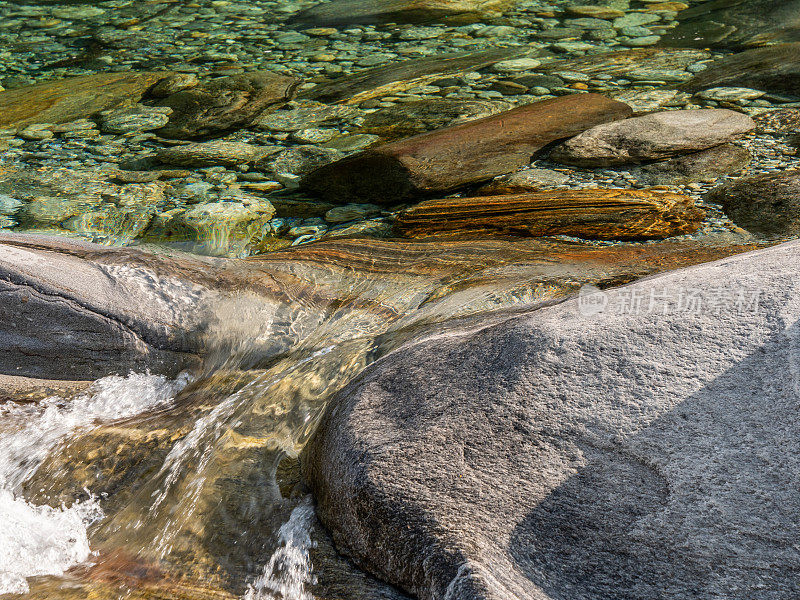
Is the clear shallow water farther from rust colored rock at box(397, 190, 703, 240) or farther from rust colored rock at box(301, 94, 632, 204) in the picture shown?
rust colored rock at box(397, 190, 703, 240)

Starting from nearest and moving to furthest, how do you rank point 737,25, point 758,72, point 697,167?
1. point 697,167
2. point 758,72
3. point 737,25

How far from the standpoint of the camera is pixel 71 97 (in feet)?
21.9

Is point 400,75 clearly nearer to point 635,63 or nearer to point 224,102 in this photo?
point 224,102

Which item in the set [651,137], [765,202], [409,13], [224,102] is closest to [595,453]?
[765,202]

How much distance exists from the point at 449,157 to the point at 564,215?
112 centimetres

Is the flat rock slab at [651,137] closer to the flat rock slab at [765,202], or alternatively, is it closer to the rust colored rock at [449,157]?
the rust colored rock at [449,157]

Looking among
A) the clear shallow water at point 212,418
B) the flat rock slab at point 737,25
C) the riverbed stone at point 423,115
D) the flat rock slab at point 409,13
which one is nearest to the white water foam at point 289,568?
the clear shallow water at point 212,418

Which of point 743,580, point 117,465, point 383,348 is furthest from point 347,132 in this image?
point 743,580

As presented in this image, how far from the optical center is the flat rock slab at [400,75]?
21.2 ft

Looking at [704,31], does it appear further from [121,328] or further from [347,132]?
[121,328]

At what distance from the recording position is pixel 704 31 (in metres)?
7.20

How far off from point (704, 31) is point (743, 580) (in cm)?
693

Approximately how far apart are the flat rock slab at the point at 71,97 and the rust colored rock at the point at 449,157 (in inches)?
108

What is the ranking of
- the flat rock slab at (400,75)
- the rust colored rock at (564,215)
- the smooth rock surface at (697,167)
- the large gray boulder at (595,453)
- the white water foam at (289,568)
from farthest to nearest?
1. the flat rock slab at (400,75)
2. the smooth rock surface at (697,167)
3. the rust colored rock at (564,215)
4. the white water foam at (289,568)
5. the large gray boulder at (595,453)
